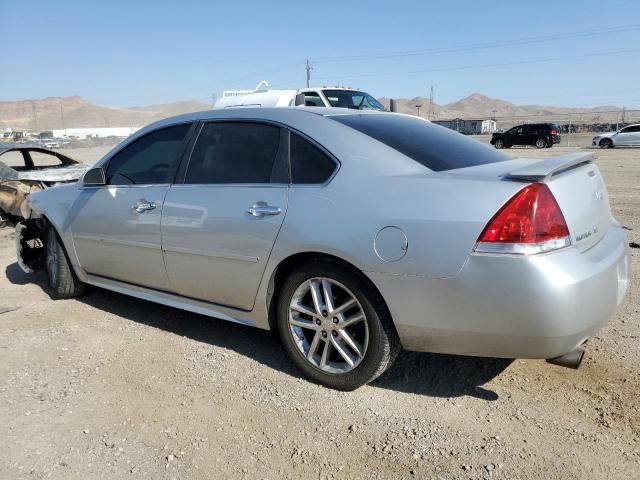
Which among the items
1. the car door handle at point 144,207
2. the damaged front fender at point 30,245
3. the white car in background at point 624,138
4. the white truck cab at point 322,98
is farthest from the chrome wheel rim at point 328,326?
the white car in background at point 624,138

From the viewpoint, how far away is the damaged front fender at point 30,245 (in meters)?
5.30

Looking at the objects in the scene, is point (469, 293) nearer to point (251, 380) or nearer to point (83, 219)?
point (251, 380)

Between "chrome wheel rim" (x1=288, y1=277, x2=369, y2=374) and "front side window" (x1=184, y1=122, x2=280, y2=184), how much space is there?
0.76 metres

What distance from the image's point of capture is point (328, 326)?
3.12 metres

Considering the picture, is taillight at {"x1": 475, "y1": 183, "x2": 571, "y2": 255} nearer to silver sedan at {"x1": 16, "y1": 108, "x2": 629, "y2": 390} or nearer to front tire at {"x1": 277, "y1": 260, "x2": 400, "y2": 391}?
silver sedan at {"x1": 16, "y1": 108, "x2": 629, "y2": 390}

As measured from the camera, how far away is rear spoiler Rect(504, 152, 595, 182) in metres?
2.58

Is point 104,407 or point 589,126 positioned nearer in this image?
point 104,407

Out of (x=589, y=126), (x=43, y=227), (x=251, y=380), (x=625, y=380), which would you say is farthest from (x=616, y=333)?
(x=589, y=126)

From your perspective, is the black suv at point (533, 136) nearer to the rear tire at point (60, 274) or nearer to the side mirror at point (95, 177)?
the rear tire at point (60, 274)

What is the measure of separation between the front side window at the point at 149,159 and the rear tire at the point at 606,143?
94.1ft

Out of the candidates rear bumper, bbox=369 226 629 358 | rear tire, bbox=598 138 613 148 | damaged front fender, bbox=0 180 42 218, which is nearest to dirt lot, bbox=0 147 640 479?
rear bumper, bbox=369 226 629 358

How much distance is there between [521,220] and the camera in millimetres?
2520

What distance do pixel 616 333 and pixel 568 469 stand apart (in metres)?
1.74

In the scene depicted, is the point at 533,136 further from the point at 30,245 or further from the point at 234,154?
the point at 234,154
